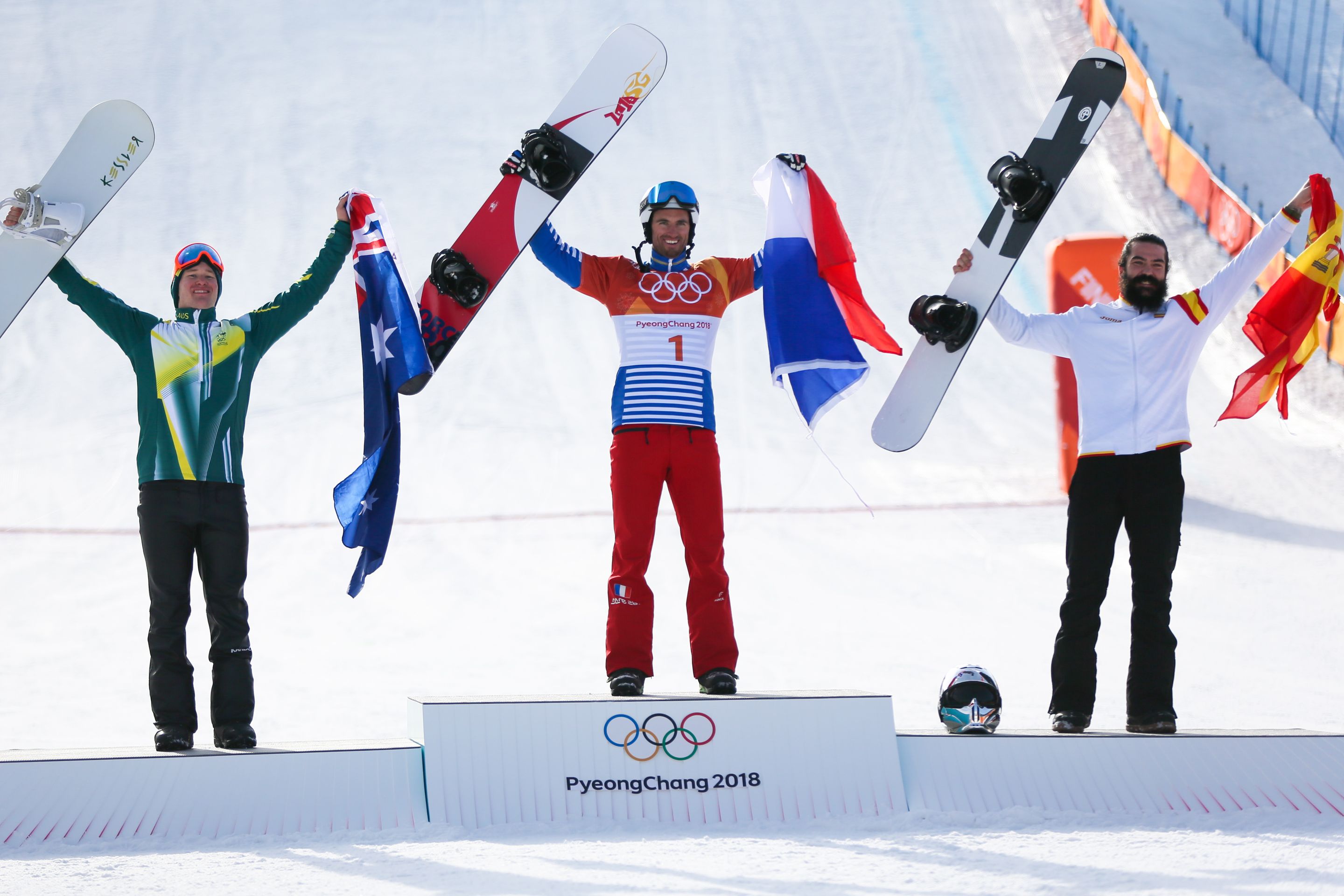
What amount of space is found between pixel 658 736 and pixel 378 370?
130cm

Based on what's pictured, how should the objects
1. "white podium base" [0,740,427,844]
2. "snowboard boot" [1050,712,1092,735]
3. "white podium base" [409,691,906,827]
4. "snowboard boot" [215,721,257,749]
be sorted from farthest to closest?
"snowboard boot" [1050,712,1092,735] < "snowboard boot" [215,721,257,749] < "white podium base" [409,691,906,827] < "white podium base" [0,740,427,844]

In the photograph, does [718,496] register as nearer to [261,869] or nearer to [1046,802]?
[1046,802]

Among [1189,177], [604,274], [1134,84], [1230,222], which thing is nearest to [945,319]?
[604,274]

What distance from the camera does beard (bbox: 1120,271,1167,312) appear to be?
149 inches

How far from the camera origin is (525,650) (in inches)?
221

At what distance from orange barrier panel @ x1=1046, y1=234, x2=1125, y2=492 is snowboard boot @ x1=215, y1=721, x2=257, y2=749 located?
579cm

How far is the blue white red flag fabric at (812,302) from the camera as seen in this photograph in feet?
12.9

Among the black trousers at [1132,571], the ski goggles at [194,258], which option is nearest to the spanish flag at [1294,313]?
the black trousers at [1132,571]

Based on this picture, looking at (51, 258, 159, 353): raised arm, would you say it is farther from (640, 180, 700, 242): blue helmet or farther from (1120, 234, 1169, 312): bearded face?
(1120, 234, 1169, 312): bearded face

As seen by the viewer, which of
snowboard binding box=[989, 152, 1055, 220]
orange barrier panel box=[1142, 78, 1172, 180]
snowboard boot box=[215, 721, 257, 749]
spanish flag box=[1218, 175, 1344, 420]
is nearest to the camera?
snowboard boot box=[215, 721, 257, 749]

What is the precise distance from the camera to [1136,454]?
367 cm

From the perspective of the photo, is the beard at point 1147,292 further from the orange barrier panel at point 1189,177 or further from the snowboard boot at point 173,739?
the orange barrier panel at point 1189,177

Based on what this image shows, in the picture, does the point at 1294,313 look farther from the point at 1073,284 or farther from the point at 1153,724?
the point at 1073,284

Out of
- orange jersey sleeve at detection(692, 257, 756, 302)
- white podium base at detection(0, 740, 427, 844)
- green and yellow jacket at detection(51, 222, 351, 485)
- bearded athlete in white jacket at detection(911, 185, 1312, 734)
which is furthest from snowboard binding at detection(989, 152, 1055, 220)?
white podium base at detection(0, 740, 427, 844)
